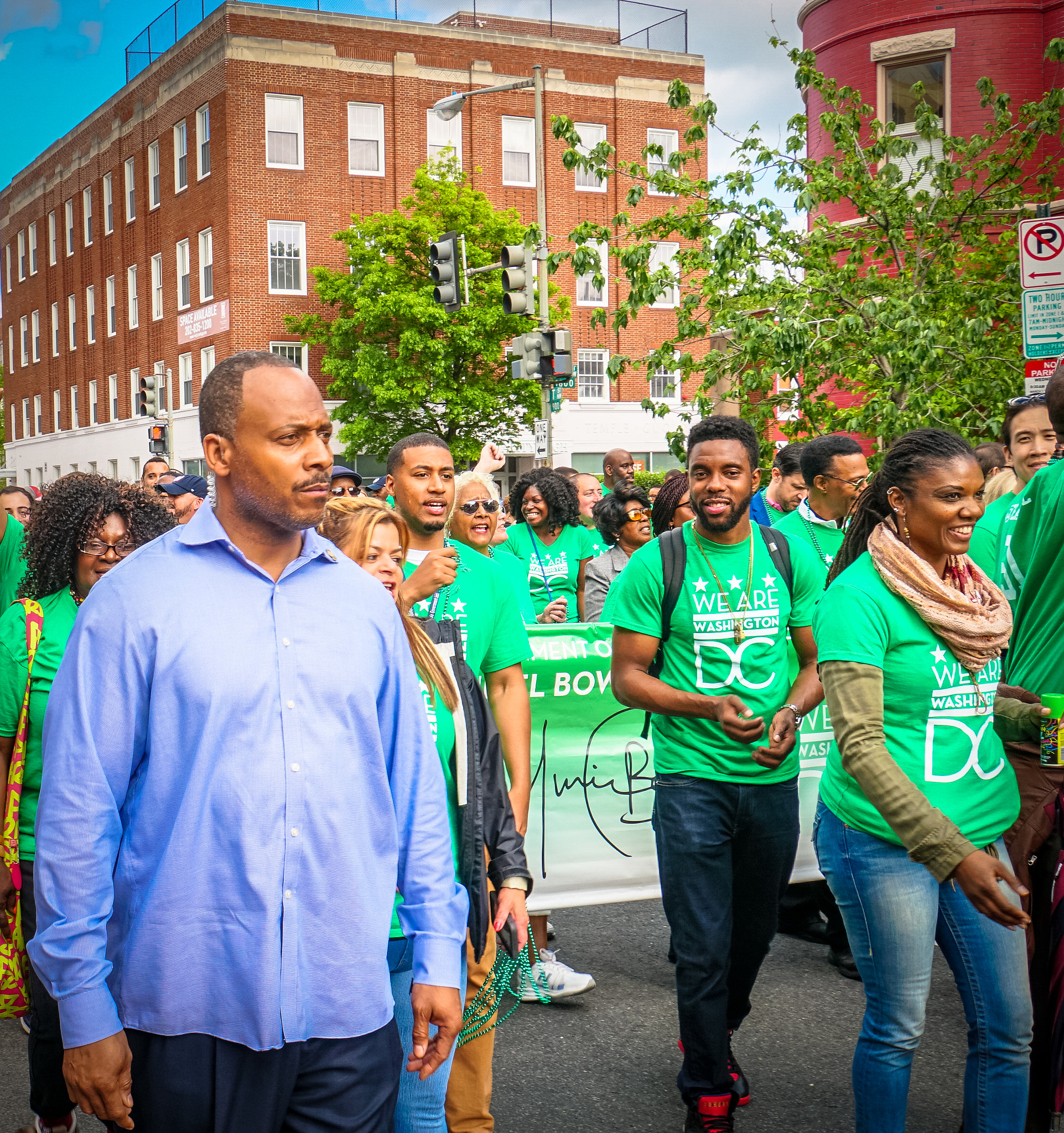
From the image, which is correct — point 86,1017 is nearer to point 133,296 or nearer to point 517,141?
point 517,141

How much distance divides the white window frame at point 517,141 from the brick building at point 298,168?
6 cm

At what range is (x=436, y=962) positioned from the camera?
2555 millimetres

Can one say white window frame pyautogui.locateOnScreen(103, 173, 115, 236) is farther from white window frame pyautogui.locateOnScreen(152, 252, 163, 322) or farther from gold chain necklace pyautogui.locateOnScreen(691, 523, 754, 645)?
gold chain necklace pyautogui.locateOnScreen(691, 523, 754, 645)

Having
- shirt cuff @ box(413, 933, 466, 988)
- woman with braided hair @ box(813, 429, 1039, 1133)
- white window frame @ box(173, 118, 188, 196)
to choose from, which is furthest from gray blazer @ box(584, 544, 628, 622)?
white window frame @ box(173, 118, 188, 196)

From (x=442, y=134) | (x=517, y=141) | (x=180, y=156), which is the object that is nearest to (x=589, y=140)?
(x=517, y=141)

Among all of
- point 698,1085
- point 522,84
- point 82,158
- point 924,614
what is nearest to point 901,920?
point 924,614

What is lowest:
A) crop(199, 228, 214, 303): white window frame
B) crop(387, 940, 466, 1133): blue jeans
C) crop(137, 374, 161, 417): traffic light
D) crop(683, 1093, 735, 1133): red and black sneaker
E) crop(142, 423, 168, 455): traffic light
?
crop(683, 1093, 735, 1133): red and black sneaker

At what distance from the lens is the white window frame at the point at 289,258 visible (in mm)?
37688

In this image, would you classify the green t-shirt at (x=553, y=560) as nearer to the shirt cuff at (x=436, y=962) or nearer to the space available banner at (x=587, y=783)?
the space available banner at (x=587, y=783)

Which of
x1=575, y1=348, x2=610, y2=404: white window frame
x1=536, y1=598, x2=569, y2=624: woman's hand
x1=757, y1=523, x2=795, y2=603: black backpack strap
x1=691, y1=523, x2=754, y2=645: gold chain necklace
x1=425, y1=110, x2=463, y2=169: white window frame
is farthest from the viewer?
x1=575, y1=348, x2=610, y2=404: white window frame

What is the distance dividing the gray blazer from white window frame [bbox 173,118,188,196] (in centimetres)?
3609

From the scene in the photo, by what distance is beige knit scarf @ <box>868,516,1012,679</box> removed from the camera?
335 centimetres

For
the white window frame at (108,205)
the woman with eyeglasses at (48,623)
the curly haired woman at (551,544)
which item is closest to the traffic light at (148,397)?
the curly haired woman at (551,544)

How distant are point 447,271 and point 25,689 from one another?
12.6 meters
